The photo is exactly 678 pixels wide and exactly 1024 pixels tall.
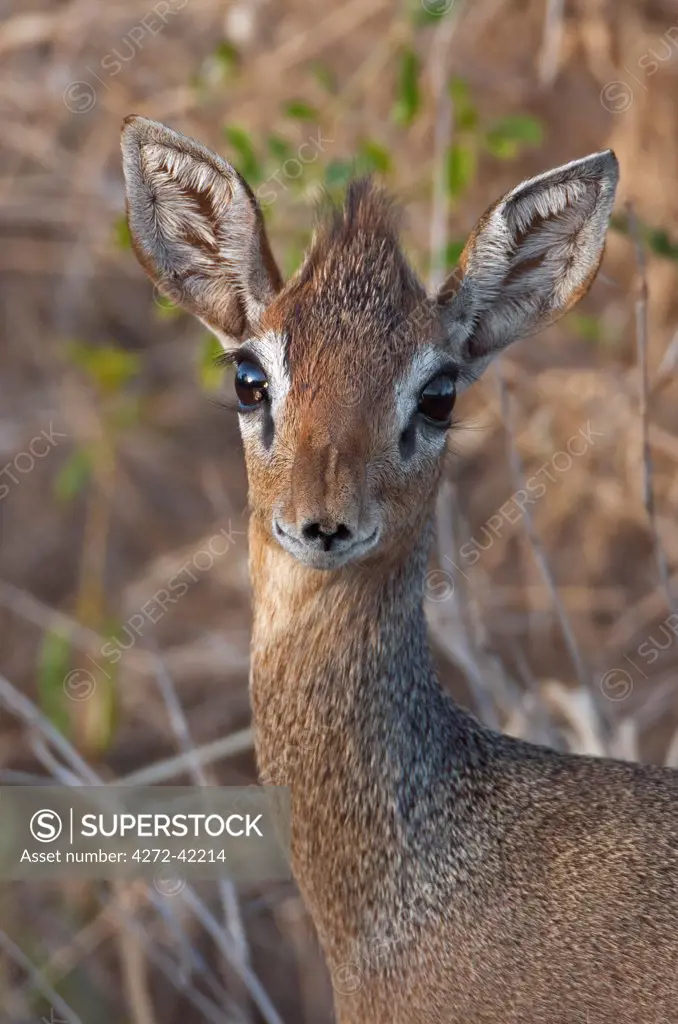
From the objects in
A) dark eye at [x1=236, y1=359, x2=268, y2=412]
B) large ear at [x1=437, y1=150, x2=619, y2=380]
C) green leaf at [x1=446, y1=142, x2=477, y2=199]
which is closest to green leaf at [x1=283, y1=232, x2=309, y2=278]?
green leaf at [x1=446, y1=142, x2=477, y2=199]

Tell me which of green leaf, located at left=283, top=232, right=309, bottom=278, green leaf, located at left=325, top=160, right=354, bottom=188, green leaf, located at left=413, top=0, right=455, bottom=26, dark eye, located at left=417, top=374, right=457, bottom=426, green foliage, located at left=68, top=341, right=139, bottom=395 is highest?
green leaf, located at left=413, top=0, right=455, bottom=26

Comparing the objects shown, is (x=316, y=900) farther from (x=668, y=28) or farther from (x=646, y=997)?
(x=668, y=28)

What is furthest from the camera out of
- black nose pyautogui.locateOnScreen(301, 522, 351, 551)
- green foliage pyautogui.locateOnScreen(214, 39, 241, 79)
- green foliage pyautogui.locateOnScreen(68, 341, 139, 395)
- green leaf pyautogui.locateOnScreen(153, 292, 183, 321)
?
green foliage pyautogui.locateOnScreen(68, 341, 139, 395)

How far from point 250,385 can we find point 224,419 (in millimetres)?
4130

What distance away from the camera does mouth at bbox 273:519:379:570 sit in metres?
2.74

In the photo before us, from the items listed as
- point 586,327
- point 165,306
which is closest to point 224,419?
point 586,327

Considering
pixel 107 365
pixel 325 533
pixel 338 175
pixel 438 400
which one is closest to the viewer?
pixel 325 533

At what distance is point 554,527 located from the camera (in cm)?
665

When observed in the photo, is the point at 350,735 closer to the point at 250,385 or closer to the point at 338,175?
the point at 250,385

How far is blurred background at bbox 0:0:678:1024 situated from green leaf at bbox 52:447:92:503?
3 cm

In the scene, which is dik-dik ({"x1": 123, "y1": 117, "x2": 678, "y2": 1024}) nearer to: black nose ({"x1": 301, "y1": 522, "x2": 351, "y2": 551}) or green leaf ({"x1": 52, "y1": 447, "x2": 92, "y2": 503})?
black nose ({"x1": 301, "y1": 522, "x2": 351, "y2": 551})

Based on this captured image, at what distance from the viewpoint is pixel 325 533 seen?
270 centimetres

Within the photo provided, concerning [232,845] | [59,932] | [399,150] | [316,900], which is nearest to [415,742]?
[316,900]

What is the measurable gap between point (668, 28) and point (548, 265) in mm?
3382
